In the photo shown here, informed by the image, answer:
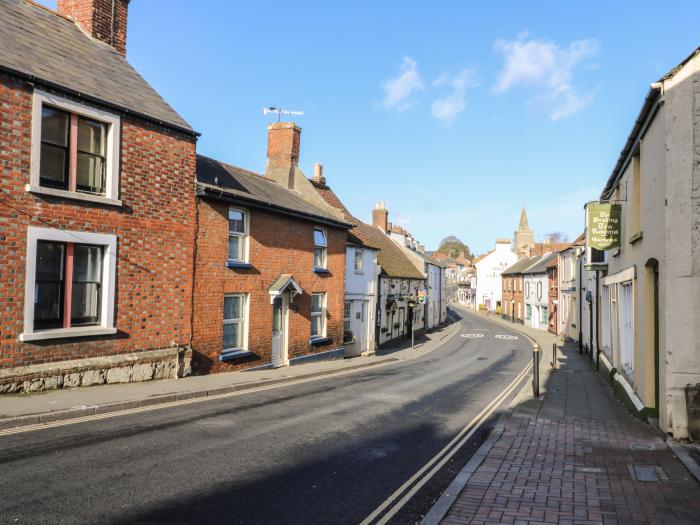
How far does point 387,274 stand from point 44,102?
2487cm

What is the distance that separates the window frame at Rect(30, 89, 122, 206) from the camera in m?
10.7

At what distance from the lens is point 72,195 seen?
11.4 m

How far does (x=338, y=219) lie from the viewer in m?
23.3

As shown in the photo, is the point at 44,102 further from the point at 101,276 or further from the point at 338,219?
the point at 338,219

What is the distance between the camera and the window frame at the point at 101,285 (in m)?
10.5

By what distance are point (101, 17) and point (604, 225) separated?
49.9 feet

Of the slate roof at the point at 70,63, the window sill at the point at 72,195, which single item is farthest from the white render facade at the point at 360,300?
the window sill at the point at 72,195

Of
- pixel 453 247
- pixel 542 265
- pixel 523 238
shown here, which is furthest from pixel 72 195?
pixel 453 247

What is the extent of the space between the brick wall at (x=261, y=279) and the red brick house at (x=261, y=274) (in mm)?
30

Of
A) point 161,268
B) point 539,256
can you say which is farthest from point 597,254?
point 539,256

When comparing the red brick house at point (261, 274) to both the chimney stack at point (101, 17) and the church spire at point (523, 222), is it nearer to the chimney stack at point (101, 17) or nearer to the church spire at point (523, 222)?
the chimney stack at point (101, 17)

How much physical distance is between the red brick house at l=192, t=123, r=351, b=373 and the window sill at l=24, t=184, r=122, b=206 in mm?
2964

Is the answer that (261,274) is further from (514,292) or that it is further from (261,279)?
(514,292)

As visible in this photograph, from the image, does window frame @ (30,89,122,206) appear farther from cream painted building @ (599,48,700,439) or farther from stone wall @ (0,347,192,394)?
cream painted building @ (599,48,700,439)
